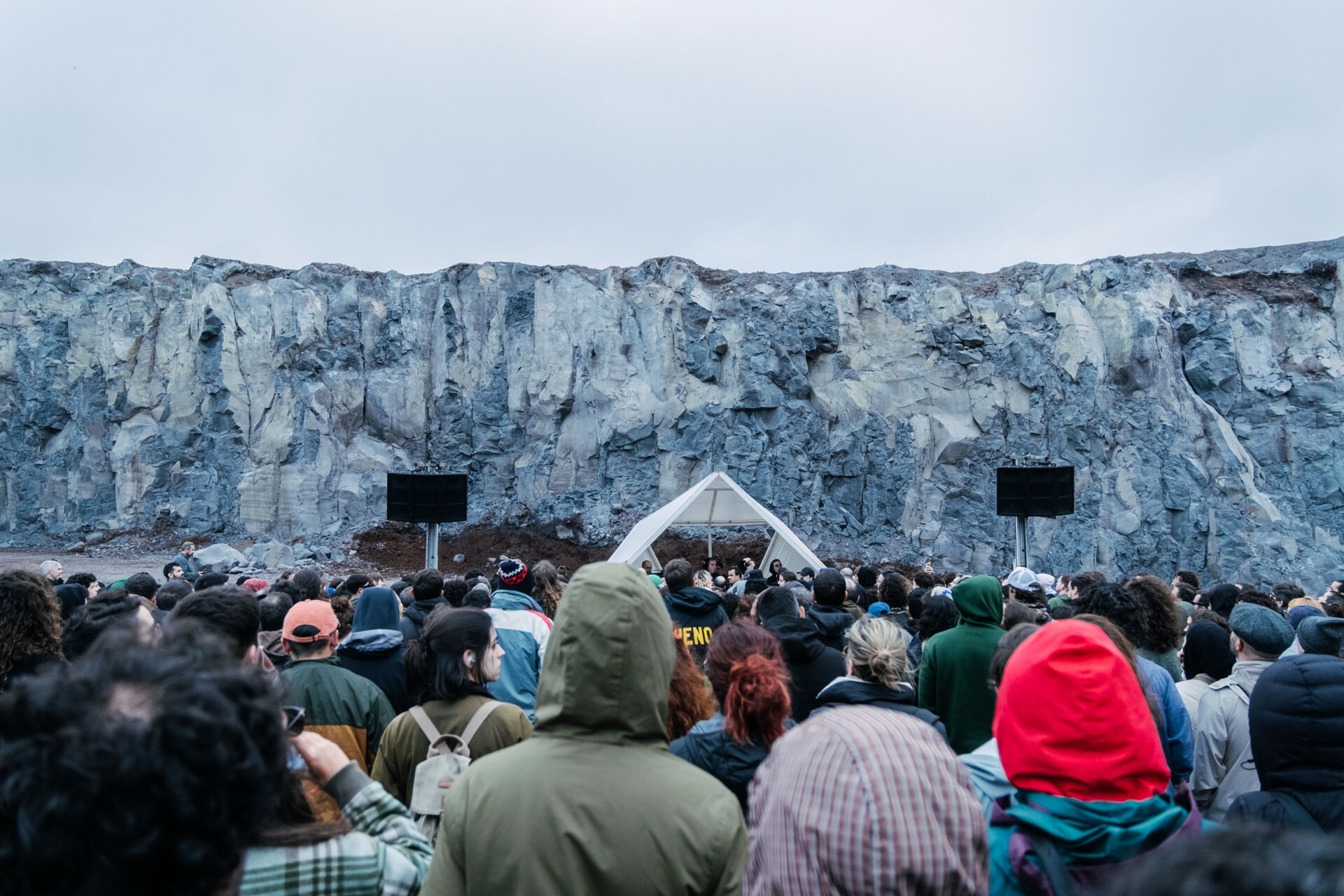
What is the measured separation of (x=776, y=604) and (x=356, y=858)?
3658 mm

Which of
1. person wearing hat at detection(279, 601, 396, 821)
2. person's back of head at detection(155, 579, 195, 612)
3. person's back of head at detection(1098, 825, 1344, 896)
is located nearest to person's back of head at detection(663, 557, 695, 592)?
person wearing hat at detection(279, 601, 396, 821)

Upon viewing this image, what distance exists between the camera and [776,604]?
515 centimetres

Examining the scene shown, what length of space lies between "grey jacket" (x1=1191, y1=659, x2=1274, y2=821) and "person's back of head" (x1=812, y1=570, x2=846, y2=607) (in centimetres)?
221

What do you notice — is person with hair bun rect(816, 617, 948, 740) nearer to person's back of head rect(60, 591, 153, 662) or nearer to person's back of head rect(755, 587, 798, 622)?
person's back of head rect(755, 587, 798, 622)

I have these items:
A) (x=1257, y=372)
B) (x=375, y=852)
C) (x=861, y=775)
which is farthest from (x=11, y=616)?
(x=1257, y=372)

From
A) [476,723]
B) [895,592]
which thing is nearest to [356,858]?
[476,723]

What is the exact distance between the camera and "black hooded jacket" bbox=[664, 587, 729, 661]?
5.82 metres

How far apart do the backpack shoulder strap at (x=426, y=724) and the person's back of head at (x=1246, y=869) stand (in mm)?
2648

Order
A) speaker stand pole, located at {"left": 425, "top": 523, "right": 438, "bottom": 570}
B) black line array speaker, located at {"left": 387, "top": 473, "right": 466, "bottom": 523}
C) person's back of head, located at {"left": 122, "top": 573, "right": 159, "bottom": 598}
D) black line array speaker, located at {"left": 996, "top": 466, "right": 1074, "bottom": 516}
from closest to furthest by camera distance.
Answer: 1. person's back of head, located at {"left": 122, "top": 573, "right": 159, "bottom": 598}
2. speaker stand pole, located at {"left": 425, "top": 523, "right": 438, "bottom": 570}
3. black line array speaker, located at {"left": 387, "top": 473, "right": 466, "bottom": 523}
4. black line array speaker, located at {"left": 996, "top": 466, "right": 1074, "bottom": 516}

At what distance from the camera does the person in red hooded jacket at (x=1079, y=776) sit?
2074mm

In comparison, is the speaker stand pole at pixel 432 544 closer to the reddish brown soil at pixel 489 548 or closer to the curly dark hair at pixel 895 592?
the curly dark hair at pixel 895 592

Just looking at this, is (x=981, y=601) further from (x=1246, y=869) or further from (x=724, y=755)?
(x=1246, y=869)

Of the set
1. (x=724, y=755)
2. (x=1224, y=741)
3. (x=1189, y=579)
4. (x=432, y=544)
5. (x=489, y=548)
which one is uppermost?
(x=724, y=755)

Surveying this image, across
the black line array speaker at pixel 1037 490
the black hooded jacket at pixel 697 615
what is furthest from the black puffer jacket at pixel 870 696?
the black line array speaker at pixel 1037 490
